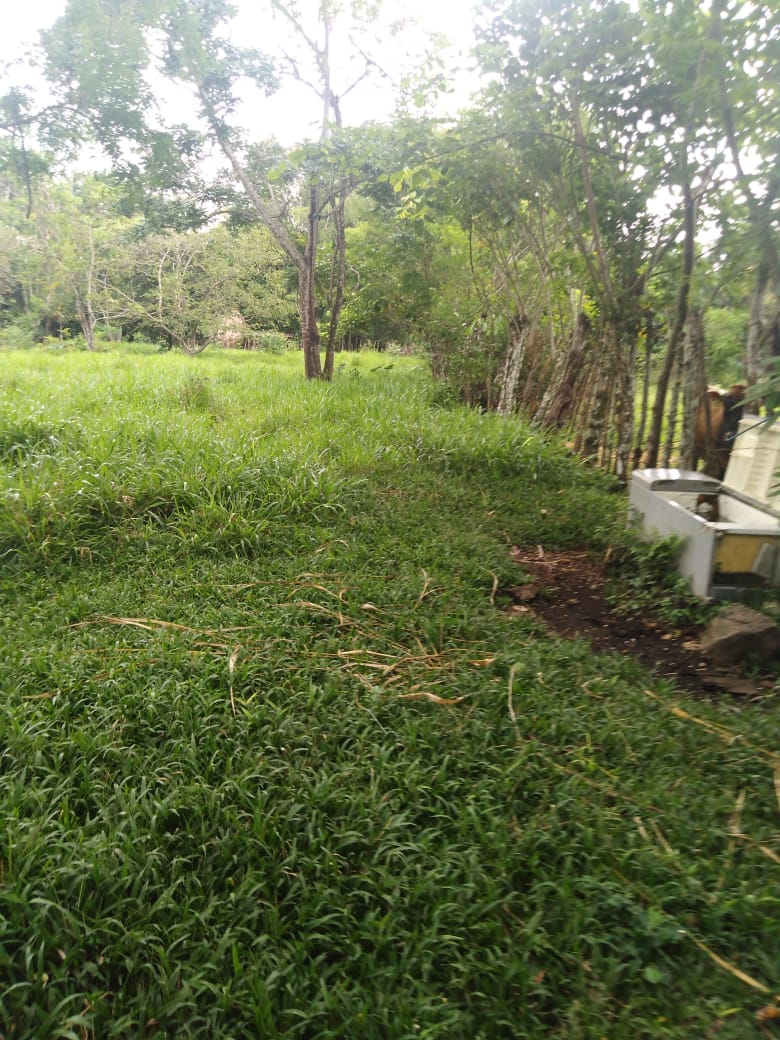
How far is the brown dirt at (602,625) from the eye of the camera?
109 inches

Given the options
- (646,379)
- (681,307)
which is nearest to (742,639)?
(681,307)

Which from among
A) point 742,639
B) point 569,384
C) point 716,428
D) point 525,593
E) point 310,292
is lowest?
point 525,593

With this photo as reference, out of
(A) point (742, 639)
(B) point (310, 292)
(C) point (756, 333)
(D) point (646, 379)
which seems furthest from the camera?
(B) point (310, 292)

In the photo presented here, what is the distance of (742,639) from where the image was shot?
2756 mm

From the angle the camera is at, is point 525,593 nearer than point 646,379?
Yes

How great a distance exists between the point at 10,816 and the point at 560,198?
6.03 metres

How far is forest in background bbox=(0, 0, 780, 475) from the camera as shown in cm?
374

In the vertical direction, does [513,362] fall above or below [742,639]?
above

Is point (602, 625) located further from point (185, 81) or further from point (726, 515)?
point (185, 81)

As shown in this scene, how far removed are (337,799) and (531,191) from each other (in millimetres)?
5887

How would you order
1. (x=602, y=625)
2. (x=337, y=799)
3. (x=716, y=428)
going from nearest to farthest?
(x=337, y=799)
(x=602, y=625)
(x=716, y=428)

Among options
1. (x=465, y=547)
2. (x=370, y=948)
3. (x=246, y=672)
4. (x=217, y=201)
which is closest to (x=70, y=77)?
(x=217, y=201)

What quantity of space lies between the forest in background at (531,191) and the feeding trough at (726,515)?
54 centimetres

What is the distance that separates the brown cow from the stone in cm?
218
